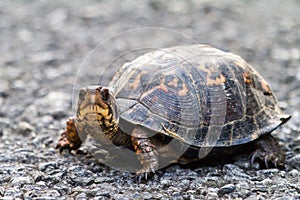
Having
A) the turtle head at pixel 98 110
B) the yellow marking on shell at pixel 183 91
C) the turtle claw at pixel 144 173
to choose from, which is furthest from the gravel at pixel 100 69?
the yellow marking on shell at pixel 183 91

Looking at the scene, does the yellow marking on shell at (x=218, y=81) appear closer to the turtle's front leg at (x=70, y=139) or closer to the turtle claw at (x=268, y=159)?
the turtle claw at (x=268, y=159)

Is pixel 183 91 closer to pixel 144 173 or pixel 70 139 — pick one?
pixel 144 173

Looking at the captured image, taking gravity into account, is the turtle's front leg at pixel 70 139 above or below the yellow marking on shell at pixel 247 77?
below

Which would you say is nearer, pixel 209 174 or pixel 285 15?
pixel 209 174

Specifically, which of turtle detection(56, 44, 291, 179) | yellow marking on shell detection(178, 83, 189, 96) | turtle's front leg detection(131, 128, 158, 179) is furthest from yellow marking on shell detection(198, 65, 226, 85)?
turtle's front leg detection(131, 128, 158, 179)

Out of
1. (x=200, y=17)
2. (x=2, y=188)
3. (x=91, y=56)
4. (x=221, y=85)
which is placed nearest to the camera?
(x=2, y=188)

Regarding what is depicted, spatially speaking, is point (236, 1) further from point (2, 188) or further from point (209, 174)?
point (2, 188)

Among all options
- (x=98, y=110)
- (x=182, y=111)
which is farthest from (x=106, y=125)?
Result: (x=182, y=111)

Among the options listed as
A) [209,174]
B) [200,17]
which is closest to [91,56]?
[200,17]
